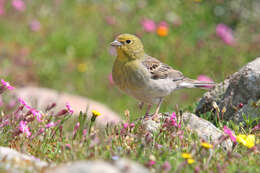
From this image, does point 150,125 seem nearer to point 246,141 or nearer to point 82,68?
point 246,141

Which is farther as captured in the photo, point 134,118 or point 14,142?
point 134,118

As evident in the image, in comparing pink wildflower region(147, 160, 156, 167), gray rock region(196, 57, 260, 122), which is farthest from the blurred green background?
pink wildflower region(147, 160, 156, 167)

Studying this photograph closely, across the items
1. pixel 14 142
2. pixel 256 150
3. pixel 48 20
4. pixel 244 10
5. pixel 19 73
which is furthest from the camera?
pixel 48 20

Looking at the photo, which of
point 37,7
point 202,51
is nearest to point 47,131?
point 202,51

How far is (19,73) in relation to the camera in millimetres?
10031

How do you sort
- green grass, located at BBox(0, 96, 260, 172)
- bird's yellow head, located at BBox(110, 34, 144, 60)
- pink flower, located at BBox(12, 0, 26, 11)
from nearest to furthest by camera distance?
1. green grass, located at BBox(0, 96, 260, 172)
2. bird's yellow head, located at BBox(110, 34, 144, 60)
3. pink flower, located at BBox(12, 0, 26, 11)

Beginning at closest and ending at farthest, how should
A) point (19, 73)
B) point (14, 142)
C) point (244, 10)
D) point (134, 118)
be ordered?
point (14, 142) < point (134, 118) < point (19, 73) < point (244, 10)

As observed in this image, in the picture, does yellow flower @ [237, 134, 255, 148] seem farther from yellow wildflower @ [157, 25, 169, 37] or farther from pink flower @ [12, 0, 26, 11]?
pink flower @ [12, 0, 26, 11]

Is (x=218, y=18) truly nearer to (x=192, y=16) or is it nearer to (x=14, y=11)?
(x=192, y=16)

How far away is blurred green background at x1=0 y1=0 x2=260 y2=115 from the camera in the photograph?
32.7 feet

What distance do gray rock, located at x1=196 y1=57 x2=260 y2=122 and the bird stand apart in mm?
516

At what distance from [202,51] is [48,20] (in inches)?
176

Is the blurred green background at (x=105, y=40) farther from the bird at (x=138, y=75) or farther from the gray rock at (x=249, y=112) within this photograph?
the gray rock at (x=249, y=112)

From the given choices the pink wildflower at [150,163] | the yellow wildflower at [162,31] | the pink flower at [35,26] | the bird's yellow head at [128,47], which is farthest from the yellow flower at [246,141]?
the pink flower at [35,26]
